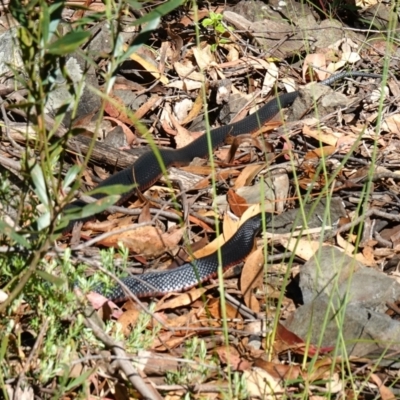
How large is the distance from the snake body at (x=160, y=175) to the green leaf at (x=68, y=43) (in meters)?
0.81

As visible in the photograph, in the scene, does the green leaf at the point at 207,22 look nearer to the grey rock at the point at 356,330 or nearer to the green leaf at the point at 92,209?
the grey rock at the point at 356,330

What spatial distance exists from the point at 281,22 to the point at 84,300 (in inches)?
159

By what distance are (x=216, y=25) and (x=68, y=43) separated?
386cm

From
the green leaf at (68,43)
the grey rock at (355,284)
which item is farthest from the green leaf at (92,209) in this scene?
the grey rock at (355,284)

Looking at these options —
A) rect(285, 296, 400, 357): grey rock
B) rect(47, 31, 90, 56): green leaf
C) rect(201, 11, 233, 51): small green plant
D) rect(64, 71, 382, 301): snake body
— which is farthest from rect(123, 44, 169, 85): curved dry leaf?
rect(47, 31, 90, 56): green leaf

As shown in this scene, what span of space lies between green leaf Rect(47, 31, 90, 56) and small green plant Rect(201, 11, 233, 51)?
3.79 m

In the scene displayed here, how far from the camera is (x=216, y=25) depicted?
5691mm

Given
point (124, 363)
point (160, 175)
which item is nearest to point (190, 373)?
point (124, 363)

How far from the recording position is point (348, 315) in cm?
307

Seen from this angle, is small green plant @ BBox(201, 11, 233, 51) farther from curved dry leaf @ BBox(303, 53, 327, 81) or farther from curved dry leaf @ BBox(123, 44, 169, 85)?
curved dry leaf @ BBox(303, 53, 327, 81)

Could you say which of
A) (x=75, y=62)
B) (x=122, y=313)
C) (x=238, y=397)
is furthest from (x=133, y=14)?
(x=238, y=397)

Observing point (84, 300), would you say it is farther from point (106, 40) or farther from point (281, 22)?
point (281, 22)

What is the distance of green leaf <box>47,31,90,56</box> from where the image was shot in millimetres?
1927

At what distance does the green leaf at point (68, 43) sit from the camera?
1.93m
